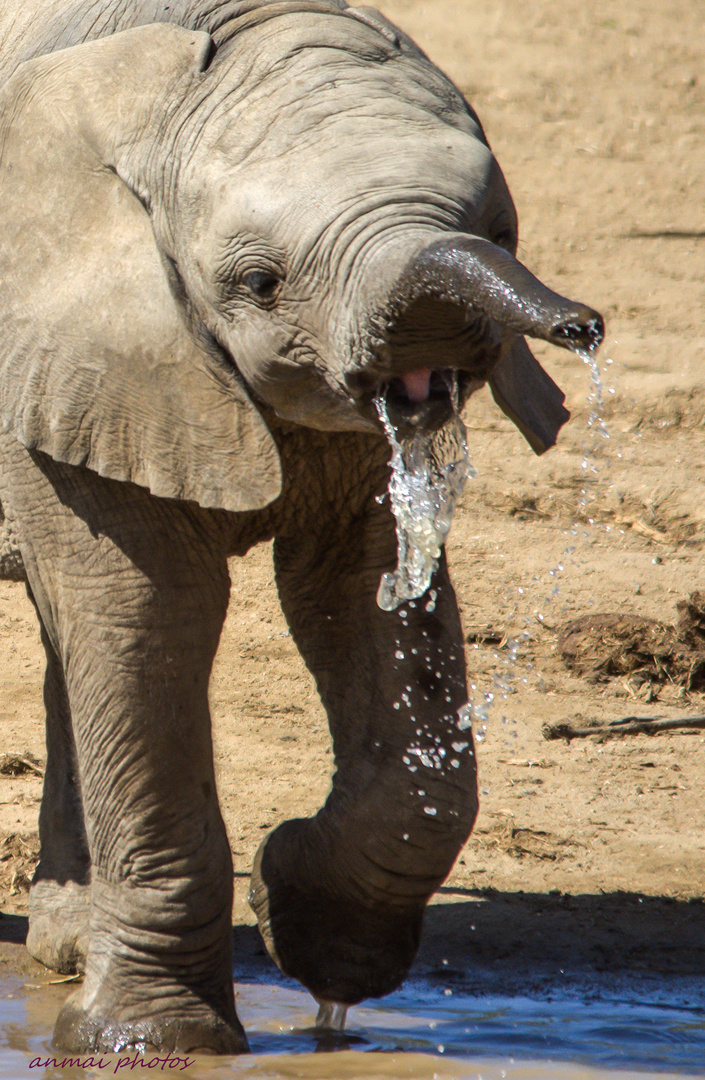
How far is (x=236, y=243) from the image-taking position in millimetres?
2758

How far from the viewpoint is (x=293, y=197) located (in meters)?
2.68

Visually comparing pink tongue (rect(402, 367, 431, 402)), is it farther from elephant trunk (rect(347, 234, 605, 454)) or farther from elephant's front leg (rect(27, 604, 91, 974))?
elephant's front leg (rect(27, 604, 91, 974))

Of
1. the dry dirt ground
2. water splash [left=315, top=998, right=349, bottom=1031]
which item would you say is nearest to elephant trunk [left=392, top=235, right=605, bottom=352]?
the dry dirt ground

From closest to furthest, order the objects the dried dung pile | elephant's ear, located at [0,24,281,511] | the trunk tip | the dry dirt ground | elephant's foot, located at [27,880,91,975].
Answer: the trunk tip
elephant's ear, located at [0,24,281,511]
elephant's foot, located at [27,880,91,975]
the dry dirt ground
the dried dung pile

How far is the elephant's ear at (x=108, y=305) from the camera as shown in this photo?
2.92m

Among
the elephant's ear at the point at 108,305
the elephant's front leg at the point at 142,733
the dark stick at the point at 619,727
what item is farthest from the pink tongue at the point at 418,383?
the dark stick at the point at 619,727

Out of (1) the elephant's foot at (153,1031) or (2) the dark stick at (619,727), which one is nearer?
(1) the elephant's foot at (153,1031)

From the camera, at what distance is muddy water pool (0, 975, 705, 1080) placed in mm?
3289

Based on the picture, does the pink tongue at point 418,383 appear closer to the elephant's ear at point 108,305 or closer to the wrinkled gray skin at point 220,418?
the wrinkled gray skin at point 220,418

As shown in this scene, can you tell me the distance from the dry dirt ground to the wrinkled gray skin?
385mm

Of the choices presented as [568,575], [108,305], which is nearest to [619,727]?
[568,575]

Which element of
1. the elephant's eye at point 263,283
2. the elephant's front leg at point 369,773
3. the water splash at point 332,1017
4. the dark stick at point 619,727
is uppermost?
Answer: the elephant's eye at point 263,283

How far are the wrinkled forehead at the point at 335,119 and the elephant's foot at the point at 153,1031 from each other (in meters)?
1.52

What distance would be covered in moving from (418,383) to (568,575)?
376 cm
